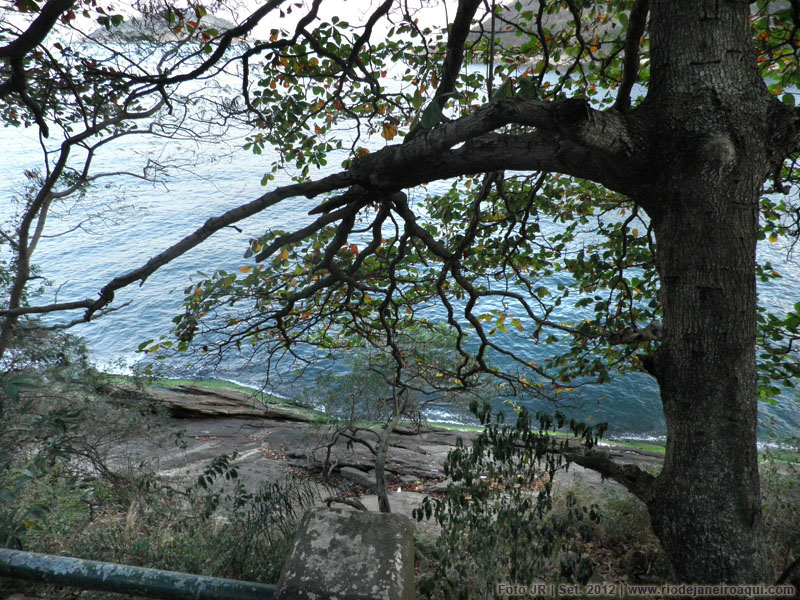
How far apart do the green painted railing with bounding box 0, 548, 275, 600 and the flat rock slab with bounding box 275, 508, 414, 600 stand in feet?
0.62

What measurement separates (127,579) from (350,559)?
3.52 feet

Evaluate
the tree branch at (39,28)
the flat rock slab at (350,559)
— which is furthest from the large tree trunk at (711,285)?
the tree branch at (39,28)

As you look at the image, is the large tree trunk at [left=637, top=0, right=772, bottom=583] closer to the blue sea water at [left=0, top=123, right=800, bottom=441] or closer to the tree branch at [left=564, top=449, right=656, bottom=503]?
the tree branch at [left=564, top=449, right=656, bottom=503]

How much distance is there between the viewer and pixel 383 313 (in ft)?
16.7

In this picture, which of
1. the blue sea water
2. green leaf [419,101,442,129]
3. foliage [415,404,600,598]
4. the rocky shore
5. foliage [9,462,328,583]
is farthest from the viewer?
the blue sea water

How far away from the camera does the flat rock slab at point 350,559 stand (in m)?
2.42

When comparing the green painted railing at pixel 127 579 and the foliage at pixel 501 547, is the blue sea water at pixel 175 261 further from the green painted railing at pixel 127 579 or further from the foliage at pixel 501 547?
the green painted railing at pixel 127 579

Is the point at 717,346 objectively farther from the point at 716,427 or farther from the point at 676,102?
the point at 676,102

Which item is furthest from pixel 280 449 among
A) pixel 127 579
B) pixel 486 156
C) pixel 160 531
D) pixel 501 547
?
pixel 486 156

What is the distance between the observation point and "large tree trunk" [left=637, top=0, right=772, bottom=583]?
2.74 meters

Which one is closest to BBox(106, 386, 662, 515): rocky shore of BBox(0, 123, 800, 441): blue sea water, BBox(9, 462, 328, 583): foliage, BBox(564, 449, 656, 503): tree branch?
BBox(0, 123, 800, 441): blue sea water

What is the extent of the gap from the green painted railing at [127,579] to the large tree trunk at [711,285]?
7.17 ft

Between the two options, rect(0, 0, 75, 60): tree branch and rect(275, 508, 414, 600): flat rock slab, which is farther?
rect(0, 0, 75, 60): tree branch

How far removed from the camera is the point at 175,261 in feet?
75.2
